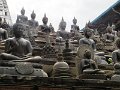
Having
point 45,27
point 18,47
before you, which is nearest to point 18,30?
point 18,47

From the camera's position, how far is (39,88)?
12.7 metres

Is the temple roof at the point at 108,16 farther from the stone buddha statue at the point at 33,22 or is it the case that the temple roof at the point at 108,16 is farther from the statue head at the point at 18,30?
the statue head at the point at 18,30

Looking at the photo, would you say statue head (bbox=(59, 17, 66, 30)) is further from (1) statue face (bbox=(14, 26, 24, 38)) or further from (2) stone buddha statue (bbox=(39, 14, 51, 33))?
(1) statue face (bbox=(14, 26, 24, 38))

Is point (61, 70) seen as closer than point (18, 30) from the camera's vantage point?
Yes

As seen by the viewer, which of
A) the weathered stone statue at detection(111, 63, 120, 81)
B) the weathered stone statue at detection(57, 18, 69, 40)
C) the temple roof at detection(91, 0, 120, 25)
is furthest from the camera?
the temple roof at detection(91, 0, 120, 25)

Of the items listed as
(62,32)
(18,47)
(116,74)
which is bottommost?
(116,74)

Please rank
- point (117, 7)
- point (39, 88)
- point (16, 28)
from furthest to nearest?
point (117, 7)
point (16, 28)
point (39, 88)

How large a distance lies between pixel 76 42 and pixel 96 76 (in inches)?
444

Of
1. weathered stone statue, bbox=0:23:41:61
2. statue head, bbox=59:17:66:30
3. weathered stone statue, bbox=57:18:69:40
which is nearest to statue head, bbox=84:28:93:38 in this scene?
weathered stone statue, bbox=0:23:41:61

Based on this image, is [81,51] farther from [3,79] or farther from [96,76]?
[3,79]

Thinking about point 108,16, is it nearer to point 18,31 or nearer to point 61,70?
point 18,31

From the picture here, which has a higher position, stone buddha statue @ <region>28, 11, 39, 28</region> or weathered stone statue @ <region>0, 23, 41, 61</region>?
stone buddha statue @ <region>28, 11, 39, 28</region>

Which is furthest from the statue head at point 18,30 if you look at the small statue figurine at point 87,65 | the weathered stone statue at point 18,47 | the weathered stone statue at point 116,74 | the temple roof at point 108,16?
the temple roof at point 108,16

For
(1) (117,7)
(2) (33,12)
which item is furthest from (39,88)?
(1) (117,7)
